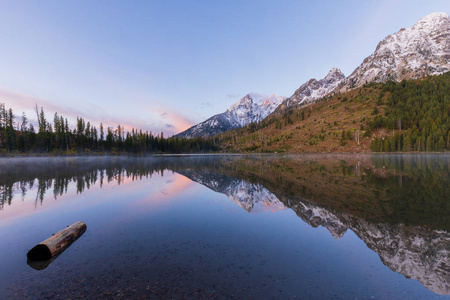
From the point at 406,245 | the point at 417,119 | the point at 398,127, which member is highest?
the point at 417,119

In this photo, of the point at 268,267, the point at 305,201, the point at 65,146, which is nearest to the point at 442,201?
the point at 305,201

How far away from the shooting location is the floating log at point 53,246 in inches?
383

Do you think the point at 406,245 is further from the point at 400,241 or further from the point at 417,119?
the point at 417,119

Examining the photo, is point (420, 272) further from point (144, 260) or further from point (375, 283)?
point (144, 260)

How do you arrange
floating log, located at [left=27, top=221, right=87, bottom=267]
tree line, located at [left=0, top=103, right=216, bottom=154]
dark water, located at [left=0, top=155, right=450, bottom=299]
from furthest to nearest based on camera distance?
tree line, located at [left=0, top=103, right=216, bottom=154], floating log, located at [left=27, top=221, right=87, bottom=267], dark water, located at [left=0, top=155, right=450, bottom=299]

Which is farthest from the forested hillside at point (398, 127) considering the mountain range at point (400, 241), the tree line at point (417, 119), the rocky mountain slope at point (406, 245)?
the rocky mountain slope at point (406, 245)

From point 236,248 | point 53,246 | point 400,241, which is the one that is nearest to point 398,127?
point 400,241

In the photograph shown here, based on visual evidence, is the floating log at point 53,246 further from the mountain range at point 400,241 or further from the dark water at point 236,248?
the mountain range at point 400,241

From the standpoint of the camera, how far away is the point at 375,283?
26.7 feet

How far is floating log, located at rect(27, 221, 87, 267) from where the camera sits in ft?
31.9

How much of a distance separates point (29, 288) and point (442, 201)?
2900cm

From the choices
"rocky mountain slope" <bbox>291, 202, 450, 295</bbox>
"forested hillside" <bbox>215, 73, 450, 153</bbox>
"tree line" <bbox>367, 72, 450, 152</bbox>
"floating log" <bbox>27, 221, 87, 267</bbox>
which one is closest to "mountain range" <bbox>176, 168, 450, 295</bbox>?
"rocky mountain slope" <bbox>291, 202, 450, 295</bbox>

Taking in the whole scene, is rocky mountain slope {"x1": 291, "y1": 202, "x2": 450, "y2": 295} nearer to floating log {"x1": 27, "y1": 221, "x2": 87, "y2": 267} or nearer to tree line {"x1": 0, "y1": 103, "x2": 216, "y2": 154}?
floating log {"x1": 27, "y1": 221, "x2": 87, "y2": 267}

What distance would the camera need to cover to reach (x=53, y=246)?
10.1 metres
